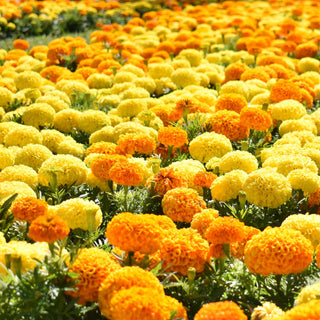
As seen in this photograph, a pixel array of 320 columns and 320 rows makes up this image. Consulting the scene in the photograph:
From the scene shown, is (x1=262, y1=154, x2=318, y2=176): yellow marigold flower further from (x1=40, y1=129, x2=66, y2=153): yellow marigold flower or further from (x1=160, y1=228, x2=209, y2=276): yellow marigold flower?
(x1=40, y1=129, x2=66, y2=153): yellow marigold flower

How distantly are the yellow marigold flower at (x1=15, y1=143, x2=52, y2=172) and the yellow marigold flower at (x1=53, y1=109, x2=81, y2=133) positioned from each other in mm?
801

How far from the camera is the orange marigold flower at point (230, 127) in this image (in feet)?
13.5

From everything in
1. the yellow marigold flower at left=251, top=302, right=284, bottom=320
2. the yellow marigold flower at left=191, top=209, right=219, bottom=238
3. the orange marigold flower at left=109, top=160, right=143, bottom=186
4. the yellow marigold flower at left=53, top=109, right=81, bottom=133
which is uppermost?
the orange marigold flower at left=109, top=160, right=143, bottom=186

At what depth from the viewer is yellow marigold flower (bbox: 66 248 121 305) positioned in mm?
2131

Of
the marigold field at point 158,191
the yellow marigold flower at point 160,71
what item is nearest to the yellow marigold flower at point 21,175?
the marigold field at point 158,191

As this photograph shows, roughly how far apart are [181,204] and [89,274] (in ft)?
3.23

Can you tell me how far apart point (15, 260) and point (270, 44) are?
265 inches

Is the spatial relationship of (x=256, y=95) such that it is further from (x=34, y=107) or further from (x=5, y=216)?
(x=5, y=216)

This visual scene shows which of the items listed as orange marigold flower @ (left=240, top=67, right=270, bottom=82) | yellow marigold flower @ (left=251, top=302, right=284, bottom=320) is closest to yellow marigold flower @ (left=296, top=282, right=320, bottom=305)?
yellow marigold flower @ (left=251, top=302, right=284, bottom=320)

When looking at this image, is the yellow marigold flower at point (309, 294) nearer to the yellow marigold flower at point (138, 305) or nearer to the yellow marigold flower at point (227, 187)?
the yellow marigold flower at point (138, 305)

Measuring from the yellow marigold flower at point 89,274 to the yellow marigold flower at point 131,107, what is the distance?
2594mm

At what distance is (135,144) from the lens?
366 centimetres

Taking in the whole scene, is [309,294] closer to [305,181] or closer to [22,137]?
[305,181]

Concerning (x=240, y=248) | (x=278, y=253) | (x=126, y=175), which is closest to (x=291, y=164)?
(x=240, y=248)
